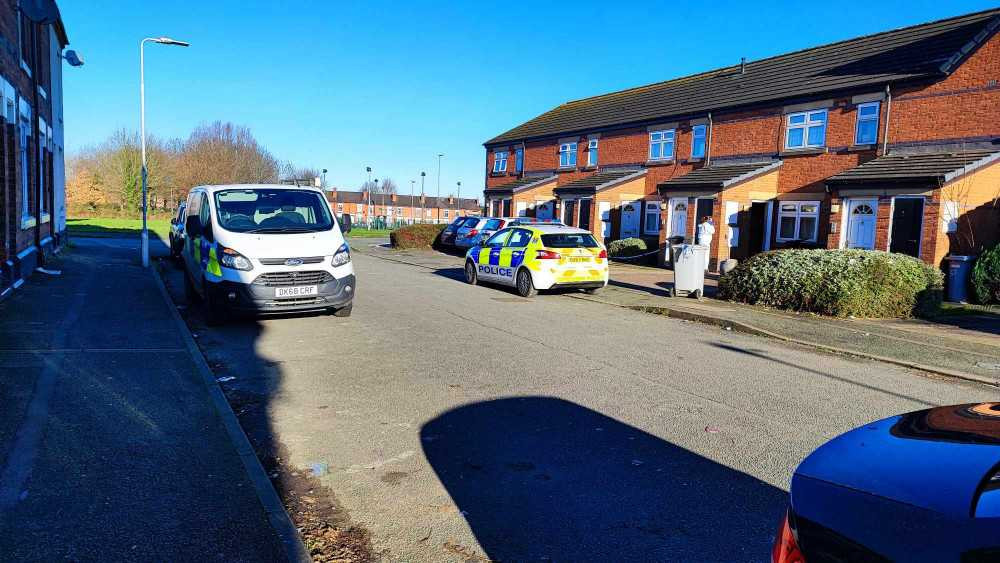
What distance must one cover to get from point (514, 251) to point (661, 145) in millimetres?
15326

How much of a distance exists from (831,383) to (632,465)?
3.54m

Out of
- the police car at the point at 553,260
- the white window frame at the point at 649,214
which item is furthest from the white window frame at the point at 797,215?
the police car at the point at 553,260

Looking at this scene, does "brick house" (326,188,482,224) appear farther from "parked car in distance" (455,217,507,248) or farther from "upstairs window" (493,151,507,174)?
"parked car in distance" (455,217,507,248)

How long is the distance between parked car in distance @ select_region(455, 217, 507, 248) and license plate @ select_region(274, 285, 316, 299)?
1654 centimetres

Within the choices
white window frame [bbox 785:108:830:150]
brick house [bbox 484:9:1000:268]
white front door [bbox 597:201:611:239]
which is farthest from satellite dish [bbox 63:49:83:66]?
white window frame [bbox 785:108:830:150]

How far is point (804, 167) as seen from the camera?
71.8 ft

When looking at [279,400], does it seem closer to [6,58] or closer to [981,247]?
[6,58]

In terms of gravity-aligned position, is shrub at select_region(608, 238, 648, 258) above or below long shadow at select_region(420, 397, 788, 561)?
above

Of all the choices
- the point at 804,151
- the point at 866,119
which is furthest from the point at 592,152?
the point at 866,119

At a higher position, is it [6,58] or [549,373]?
[6,58]

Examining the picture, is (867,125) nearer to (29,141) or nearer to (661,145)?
(661,145)

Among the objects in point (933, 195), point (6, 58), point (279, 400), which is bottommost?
point (279, 400)

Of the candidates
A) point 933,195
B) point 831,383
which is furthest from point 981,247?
point 831,383

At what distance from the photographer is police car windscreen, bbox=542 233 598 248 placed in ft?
46.3
